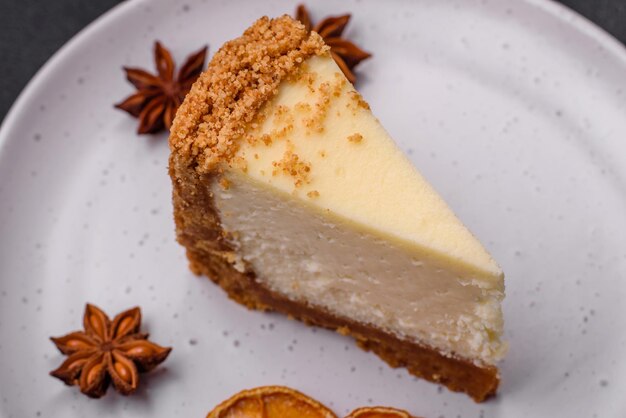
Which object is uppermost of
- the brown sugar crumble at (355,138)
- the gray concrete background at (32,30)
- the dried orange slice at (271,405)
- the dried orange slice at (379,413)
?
the gray concrete background at (32,30)

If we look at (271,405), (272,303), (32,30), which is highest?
(32,30)

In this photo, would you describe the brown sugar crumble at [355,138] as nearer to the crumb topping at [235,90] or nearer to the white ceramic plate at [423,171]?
the crumb topping at [235,90]

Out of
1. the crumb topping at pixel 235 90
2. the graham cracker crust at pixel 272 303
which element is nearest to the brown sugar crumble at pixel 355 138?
the crumb topping at pixel 235 90

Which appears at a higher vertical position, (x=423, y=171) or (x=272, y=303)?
(x=423, y=171)

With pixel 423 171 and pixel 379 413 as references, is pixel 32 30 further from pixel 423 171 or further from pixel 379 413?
pixel 379 413

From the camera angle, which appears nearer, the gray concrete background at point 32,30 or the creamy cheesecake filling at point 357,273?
the creamy cheesecake filling at point 357,273

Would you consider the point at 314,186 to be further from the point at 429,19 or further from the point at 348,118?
the point at 429,19

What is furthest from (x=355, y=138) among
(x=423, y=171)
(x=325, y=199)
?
(x=423, y=171)
